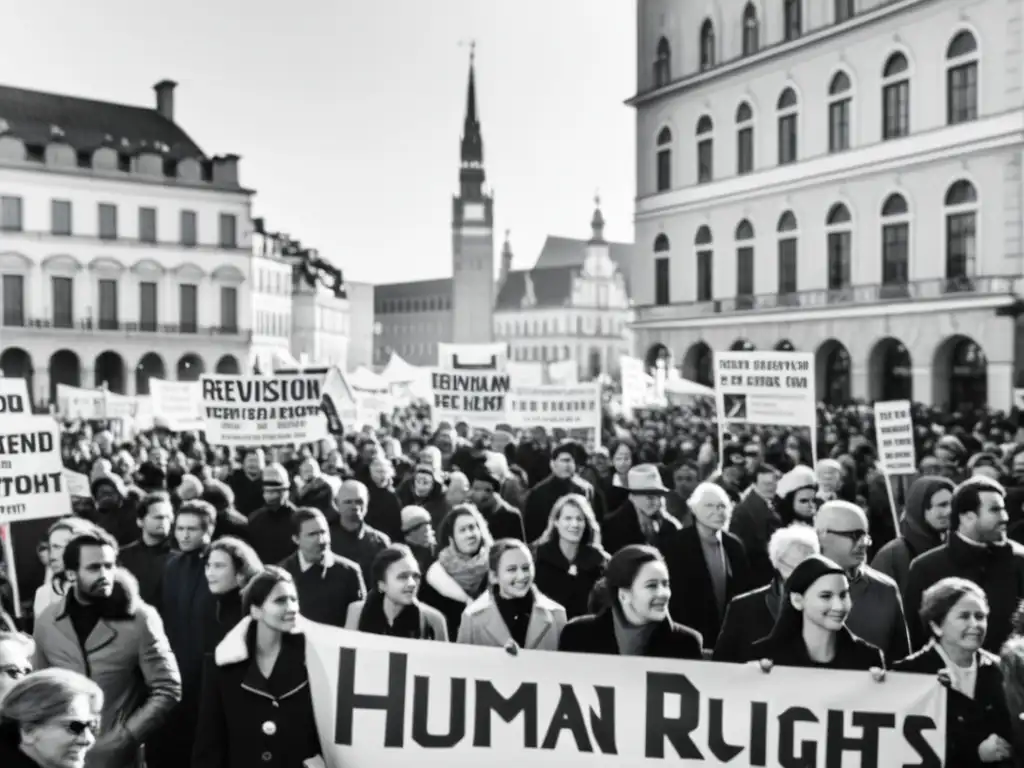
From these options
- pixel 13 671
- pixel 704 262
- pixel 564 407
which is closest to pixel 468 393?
pixel 564 407

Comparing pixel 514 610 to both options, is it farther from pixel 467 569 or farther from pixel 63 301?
pixel 63 301

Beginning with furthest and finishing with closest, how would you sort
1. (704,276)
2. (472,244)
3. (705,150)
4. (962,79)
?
(472,244) → (704,276) → (705,150) → (962,79)

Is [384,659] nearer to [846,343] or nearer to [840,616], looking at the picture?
[840,616]

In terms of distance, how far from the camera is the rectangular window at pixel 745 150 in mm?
43969

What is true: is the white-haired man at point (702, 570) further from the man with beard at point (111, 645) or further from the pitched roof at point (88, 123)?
the pitched roof at point (88, 123)

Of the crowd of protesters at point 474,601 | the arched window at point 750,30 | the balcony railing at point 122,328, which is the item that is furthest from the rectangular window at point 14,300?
the crowd of protesters at point 474,601

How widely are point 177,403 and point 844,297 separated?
24056 millimetres

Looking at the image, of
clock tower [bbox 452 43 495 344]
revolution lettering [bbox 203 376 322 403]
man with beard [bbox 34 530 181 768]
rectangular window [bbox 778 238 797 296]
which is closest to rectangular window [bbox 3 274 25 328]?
rectangular window [bbox 778 238 797 296]

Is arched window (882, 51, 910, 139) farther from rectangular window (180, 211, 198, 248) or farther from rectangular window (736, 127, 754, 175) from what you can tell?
rectangular window (180, 211, 198, 248)

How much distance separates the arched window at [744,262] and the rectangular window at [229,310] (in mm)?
32397

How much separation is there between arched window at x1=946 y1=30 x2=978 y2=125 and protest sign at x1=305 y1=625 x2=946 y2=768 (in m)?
33.7

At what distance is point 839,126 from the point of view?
40.5 m

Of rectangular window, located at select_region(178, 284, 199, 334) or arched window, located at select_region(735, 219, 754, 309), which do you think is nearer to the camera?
arched window, located at select_region(735, 219, 754, 309)

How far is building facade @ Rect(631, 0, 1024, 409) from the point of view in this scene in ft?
116
